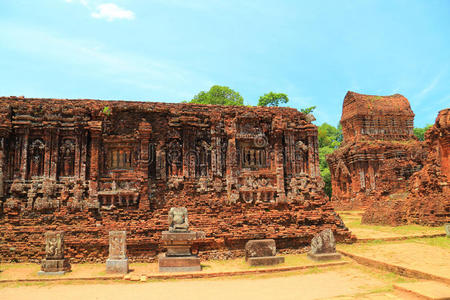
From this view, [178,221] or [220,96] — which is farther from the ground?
[220,96]

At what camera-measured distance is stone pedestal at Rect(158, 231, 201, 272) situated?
10289mm

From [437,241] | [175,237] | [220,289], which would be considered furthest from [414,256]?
[175,237]

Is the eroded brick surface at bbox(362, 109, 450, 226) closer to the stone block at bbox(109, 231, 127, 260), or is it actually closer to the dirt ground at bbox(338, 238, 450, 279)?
the dirt ground at bbox(338, 238, 450, 279)

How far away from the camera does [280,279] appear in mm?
9617

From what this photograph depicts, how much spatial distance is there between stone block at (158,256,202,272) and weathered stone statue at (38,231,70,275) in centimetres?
280

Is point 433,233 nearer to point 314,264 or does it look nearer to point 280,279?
point 314,264

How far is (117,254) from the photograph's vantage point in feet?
34.0

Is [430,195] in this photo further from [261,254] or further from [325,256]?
[261,254]

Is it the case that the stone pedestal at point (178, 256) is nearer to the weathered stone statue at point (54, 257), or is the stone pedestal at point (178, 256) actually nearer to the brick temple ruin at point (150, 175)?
the brick temple ruin at point (150, 175)

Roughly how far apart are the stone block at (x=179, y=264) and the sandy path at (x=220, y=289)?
2.61ft

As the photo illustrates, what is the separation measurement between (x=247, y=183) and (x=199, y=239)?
115 inches

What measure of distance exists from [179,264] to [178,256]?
28cm

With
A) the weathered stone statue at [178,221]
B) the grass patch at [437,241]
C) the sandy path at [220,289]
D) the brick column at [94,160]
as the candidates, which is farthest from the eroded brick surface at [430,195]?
the brick column at [94,160]

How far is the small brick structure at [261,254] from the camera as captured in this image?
35.5ft
